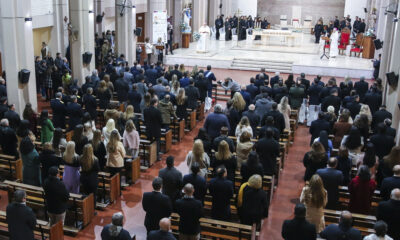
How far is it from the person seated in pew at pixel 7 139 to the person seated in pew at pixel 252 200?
5.55 metres

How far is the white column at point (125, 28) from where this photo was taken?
21.2 metres

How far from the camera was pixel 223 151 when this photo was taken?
8.62 metres

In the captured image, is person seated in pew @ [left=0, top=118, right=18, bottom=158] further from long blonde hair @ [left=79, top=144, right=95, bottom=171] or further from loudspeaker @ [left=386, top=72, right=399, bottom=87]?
loudspeaker @ [left=386, top=72, right=399, bottom=87]

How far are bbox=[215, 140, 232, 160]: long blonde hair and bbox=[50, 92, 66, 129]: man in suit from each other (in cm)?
551

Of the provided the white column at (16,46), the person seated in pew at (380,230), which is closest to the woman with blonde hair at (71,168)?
the person seated in pew at (380,230)

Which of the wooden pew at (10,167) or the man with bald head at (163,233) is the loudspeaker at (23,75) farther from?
the man with bald head at (163,233)

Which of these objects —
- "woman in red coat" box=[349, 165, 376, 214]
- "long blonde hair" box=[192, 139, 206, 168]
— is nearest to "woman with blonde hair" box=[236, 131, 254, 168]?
"long blonde hair" box=[192, 139, 206, 168]

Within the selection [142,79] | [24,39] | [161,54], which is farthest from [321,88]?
[161,54]

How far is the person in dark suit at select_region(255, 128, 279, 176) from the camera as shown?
30.7 ft

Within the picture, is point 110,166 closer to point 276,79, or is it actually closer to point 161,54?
point 276,79

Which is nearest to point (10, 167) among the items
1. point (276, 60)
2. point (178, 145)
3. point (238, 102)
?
point (178, 145)

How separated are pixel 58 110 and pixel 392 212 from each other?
28.8 feet

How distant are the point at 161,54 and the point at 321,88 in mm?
11609

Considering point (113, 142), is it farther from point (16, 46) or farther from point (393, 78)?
point (393, 78)
